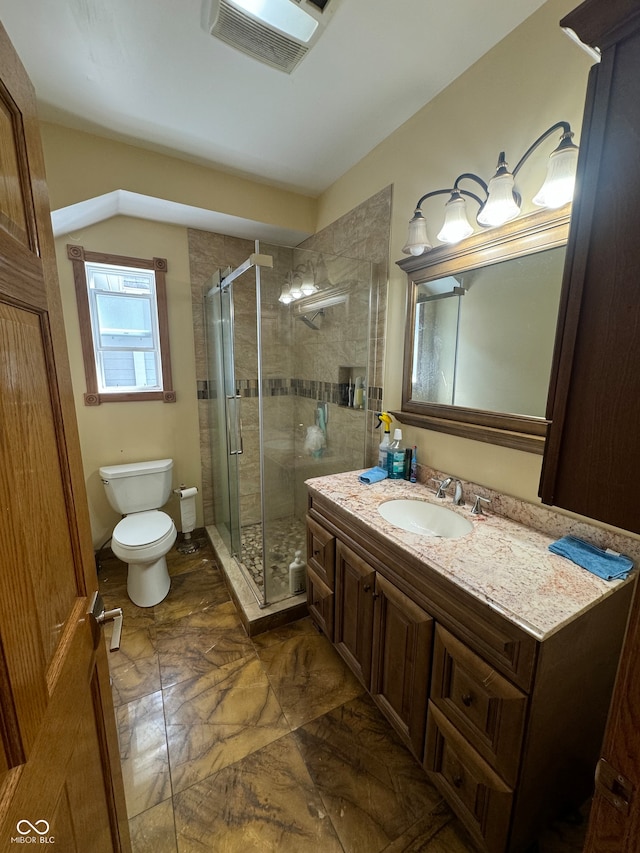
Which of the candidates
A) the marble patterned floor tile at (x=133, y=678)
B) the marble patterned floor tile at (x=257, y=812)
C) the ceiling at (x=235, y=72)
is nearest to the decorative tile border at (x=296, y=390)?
the ceiling at (x=235, y=72)

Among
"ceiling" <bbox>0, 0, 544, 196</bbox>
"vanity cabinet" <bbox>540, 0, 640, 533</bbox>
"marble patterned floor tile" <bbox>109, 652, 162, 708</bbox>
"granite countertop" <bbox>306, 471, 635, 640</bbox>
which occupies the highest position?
"ceiling" <bbox>0, 0, 544, 196</bbox>

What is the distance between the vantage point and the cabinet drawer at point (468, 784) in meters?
0.91

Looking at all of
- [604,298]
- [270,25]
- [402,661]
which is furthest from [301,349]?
[604,298]

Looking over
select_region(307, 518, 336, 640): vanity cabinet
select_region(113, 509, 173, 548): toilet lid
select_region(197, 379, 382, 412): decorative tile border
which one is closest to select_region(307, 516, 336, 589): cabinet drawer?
select_region(307, 518, 336, 640): vanity cabinet

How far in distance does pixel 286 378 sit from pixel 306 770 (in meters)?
1.94

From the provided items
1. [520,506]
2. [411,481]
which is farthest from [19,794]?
[411,481]

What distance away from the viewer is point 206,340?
266cm

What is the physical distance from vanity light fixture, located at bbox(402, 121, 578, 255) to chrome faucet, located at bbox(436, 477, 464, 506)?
1.02 m

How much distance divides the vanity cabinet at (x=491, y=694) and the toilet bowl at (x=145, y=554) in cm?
143

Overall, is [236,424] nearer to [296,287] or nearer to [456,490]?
[296,287]

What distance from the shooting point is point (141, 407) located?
2.51m

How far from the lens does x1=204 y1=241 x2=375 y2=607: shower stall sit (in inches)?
80.8

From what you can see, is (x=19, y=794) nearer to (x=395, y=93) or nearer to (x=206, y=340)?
(x=395, y=93)

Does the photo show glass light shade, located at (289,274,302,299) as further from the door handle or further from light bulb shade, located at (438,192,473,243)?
the door handle
